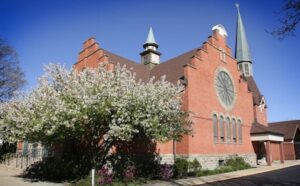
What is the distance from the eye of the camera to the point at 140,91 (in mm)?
16047

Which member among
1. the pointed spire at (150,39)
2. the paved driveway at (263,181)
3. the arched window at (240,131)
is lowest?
the paved driveway at (263,181)

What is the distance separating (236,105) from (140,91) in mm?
19494

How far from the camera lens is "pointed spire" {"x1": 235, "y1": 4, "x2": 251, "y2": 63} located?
53.5 m

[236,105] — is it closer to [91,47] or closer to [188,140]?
[188,140]

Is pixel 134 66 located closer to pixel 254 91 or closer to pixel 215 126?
pixel 215 126

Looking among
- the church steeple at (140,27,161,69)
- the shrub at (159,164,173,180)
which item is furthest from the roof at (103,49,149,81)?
the shrub at (159,164,173,180)

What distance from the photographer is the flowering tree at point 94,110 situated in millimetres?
14617

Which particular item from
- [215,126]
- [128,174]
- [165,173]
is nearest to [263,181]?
[165,173]

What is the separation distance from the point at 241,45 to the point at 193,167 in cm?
3948

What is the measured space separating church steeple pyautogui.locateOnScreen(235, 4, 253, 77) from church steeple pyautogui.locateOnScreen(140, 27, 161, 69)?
829 inches

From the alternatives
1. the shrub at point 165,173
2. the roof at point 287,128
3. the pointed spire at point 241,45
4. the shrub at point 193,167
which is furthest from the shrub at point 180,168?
the pointed spire at point 241,45

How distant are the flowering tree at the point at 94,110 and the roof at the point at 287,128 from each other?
34.4 m

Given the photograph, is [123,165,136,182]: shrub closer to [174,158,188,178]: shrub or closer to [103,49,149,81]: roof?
[174,158,188,178]: shrub

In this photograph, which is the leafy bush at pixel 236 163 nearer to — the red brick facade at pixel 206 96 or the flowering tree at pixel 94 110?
the red brick facade at pixel 206 96
